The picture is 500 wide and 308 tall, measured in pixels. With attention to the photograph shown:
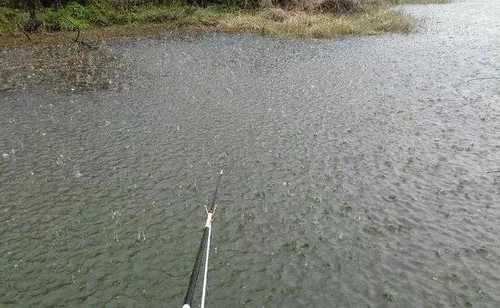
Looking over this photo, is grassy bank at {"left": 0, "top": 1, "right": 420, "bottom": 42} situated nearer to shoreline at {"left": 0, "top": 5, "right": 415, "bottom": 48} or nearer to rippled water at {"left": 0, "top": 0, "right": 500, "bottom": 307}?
shoreline at {"left": 0, "top": 5, "right": 415, "bottom": 48}

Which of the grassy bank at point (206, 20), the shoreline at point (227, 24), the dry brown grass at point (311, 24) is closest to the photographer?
the shoreline at point (227, 24)

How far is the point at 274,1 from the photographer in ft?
129

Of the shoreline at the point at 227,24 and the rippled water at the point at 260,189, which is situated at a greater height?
the shoreline at the point at 227,24

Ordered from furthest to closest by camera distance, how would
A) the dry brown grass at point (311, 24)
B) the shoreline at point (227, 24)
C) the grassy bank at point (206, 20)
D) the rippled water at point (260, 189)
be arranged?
1. the dry brown grass at point (311, 24)
2. the grassy bank at point (206, 20)
3. the shoreline at point (227, 24)
4. the rippled water at point (260, 189)

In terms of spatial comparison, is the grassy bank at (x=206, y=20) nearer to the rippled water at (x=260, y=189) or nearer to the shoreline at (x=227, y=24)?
the shoreline at (x=227, y=24)

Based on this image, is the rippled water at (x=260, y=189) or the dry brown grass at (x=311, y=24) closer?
the rippled water at (x=260, y=189)

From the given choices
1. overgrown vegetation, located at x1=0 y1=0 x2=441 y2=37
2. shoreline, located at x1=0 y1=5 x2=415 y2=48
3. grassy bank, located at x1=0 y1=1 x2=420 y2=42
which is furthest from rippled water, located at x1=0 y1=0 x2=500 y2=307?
overgrown vegetation, located at x1=0 y1=0 x2=441 y2=37

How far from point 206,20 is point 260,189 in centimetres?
2496

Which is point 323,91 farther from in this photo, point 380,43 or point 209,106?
point 380,43

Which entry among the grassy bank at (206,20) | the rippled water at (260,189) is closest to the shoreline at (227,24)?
the grassy bank at (206,20)

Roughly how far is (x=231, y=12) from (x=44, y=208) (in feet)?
97.9

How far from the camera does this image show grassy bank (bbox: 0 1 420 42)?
102ft

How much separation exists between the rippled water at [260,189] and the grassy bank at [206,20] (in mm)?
10758

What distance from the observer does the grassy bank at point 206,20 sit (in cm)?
3117
